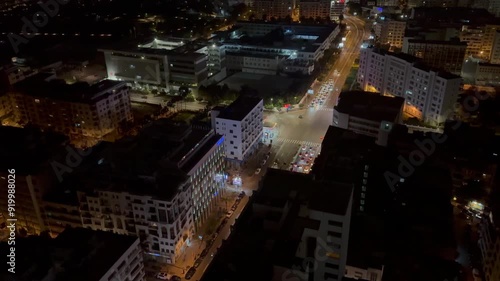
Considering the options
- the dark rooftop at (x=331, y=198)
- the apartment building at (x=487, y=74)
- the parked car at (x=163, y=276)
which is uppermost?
the dark rooftop at (x=331, y=198)

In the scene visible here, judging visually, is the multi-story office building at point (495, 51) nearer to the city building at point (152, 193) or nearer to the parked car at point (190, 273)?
the city building at point (152, 193)

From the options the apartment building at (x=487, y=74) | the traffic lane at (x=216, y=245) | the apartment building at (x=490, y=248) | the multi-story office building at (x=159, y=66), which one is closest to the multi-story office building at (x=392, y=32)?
the apartment building at (x=487, y=74)

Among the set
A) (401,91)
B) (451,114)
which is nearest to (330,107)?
(401,91)

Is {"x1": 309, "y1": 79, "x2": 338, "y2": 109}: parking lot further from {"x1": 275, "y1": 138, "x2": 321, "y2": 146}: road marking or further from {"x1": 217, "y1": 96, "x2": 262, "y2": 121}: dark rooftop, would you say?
{"x1": 217, "y1": 96, "x2": 262, "y2": 121}: dark rooftop

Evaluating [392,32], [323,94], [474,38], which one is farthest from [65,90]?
[474,38]

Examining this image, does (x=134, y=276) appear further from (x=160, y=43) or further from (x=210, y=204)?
(x=160, y=43)

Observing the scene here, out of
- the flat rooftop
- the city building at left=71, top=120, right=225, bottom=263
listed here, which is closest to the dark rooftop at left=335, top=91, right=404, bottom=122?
the city building at left=71, top=120, right=225, bottom=263
